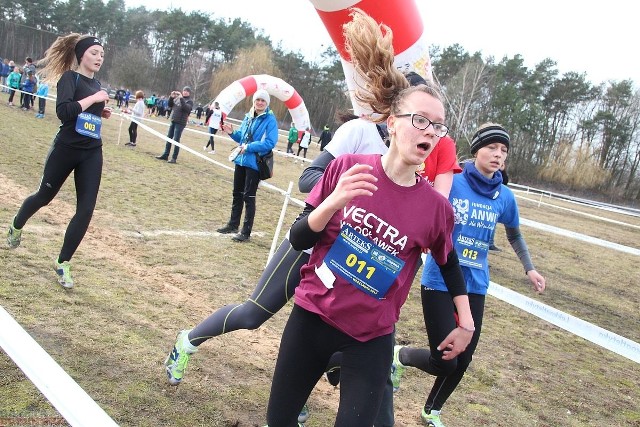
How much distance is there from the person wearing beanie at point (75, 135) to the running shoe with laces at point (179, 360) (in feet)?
5.62

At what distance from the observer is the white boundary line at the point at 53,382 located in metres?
1.43

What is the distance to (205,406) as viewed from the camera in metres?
Answer: 3.25

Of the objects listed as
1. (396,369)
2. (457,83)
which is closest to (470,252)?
(396,369)

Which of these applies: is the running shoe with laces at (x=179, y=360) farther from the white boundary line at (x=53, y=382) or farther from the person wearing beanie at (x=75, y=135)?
the person wearing beanie at (x=75, y=135)

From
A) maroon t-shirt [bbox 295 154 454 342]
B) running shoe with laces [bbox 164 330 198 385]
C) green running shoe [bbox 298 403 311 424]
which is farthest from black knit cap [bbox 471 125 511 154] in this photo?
running shoe with laces [bbox 164 330 198 385]

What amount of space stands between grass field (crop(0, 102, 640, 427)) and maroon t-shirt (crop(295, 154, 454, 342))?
1339 mm

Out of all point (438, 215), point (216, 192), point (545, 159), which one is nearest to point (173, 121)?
point (216, 192)

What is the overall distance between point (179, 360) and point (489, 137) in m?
2.55

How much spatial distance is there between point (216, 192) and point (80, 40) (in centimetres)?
705

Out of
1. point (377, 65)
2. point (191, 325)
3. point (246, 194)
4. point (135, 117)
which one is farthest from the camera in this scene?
point (135, 117)

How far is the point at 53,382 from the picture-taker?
1.56 meters

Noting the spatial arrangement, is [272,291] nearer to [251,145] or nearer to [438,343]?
[438,343]

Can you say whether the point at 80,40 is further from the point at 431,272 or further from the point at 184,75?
the point at 184,75

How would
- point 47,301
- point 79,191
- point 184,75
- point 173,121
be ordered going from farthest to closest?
1. point 184,75
2. point 173,121
3. point 79,191
4. point 47,301
